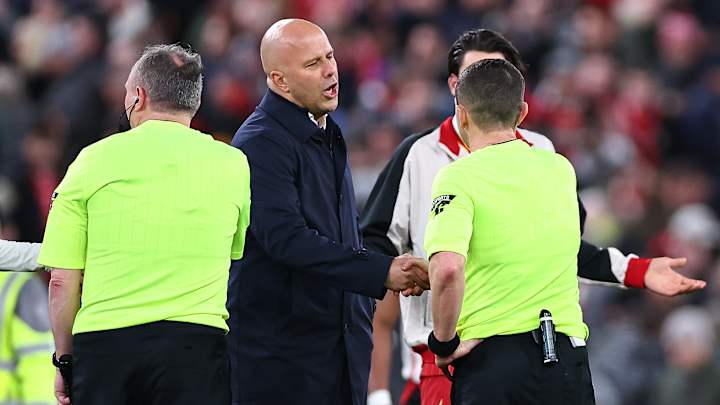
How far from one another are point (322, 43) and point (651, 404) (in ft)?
17.7

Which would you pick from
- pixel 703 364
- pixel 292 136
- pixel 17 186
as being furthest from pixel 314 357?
pixel 17 186

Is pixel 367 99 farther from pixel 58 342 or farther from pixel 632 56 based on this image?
pixel 58 342

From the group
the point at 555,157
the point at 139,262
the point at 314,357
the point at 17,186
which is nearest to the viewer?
the point at 139,262

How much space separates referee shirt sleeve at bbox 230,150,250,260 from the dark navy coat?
0.29 meters

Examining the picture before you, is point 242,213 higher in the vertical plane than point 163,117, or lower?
lower

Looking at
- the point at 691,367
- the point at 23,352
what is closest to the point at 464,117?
the point at 23,352

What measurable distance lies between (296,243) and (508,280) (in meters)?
0.82

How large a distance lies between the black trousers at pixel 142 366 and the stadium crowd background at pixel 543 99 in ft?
19.3

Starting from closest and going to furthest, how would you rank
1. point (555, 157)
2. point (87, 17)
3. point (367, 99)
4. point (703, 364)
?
point (555, 157) → point (703, 364) → point (367, 99) → point (87, 17)

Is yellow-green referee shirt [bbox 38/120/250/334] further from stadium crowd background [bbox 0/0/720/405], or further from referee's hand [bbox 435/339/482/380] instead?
stadium crowd background [bbox 0/0/720/405]

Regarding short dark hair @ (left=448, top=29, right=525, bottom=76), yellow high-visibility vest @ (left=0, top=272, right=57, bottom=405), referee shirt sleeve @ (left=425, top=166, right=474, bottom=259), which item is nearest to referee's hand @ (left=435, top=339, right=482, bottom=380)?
referee shirt sleeve @ (left=425, top=166, right=474, bottom=259)

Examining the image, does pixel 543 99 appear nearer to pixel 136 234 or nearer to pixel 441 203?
pixel 441 203

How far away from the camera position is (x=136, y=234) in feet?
15.2

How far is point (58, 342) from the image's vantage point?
475 cm
